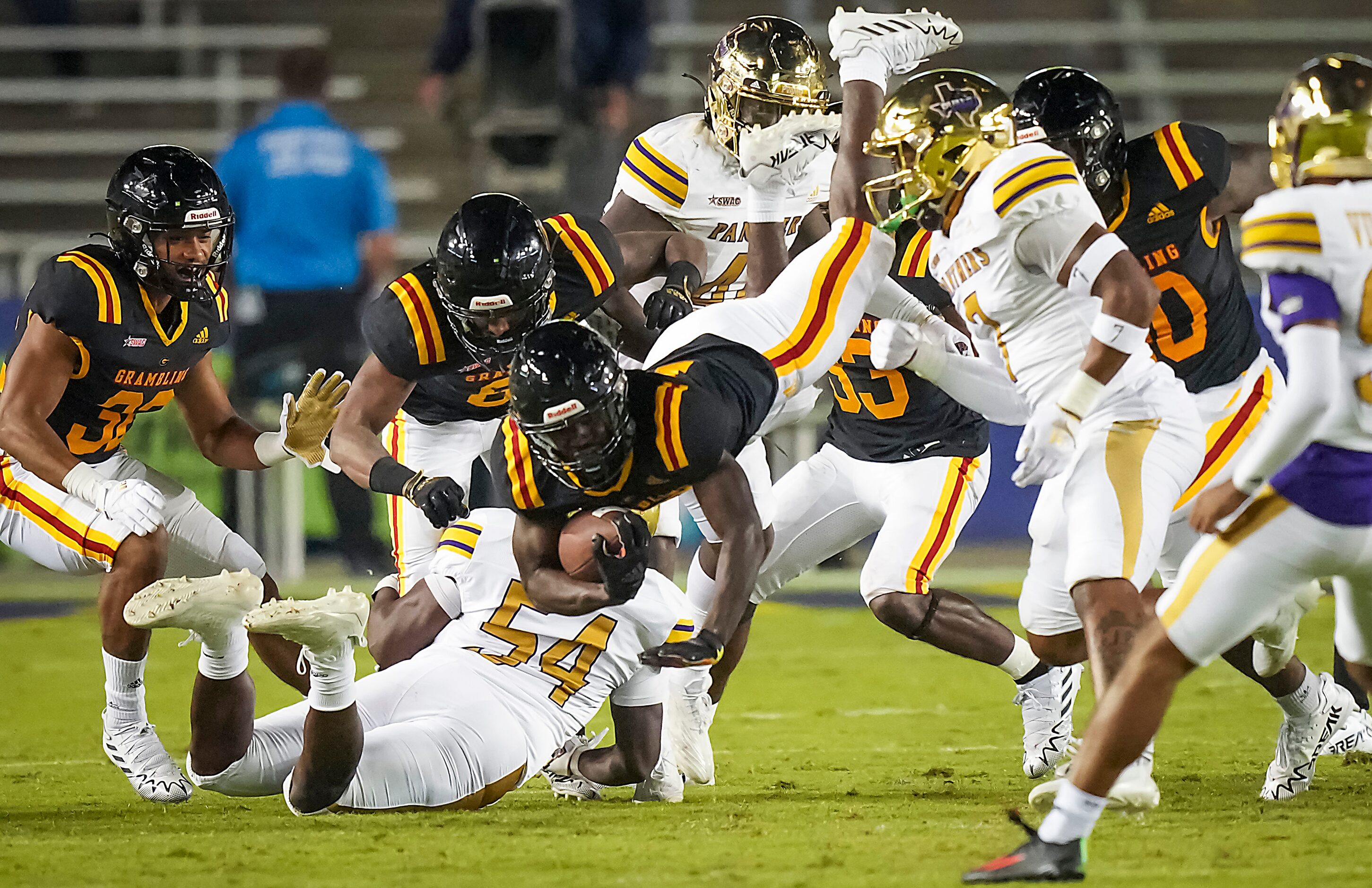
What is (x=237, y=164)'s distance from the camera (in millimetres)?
9859

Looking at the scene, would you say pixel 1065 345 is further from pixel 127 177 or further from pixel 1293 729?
pixel 127 177

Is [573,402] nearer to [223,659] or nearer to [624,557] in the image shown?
[624,557]

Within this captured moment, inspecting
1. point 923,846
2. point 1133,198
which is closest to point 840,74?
point 1133,198

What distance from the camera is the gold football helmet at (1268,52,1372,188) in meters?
3.36

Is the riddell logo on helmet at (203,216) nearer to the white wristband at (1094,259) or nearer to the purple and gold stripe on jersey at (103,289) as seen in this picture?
the purple and gold stripe on jersey at (103,289)

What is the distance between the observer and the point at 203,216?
5051 mm

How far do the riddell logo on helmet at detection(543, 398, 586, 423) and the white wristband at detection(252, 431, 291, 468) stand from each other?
5.64ft

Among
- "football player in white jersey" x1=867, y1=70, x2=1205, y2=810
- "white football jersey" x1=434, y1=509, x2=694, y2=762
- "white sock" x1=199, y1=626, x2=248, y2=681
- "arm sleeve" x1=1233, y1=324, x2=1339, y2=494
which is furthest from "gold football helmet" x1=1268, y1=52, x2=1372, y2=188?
"white sock" x1=199, y1=626, x2=248, y2=681

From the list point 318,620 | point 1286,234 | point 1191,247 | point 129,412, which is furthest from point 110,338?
point 1286,234

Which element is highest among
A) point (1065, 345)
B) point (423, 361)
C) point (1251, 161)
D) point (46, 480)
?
point (1251, 161)

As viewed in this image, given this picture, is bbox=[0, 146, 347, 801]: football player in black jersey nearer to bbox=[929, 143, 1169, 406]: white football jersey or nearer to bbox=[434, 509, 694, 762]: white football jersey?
bbox=[434, 509, 694, 762]: white football jersey

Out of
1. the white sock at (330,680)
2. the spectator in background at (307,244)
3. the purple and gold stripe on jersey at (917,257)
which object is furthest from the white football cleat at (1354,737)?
the spectator in background at (307,244)

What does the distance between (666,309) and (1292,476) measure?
7.70 ft

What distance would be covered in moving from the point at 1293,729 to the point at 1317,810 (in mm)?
355
